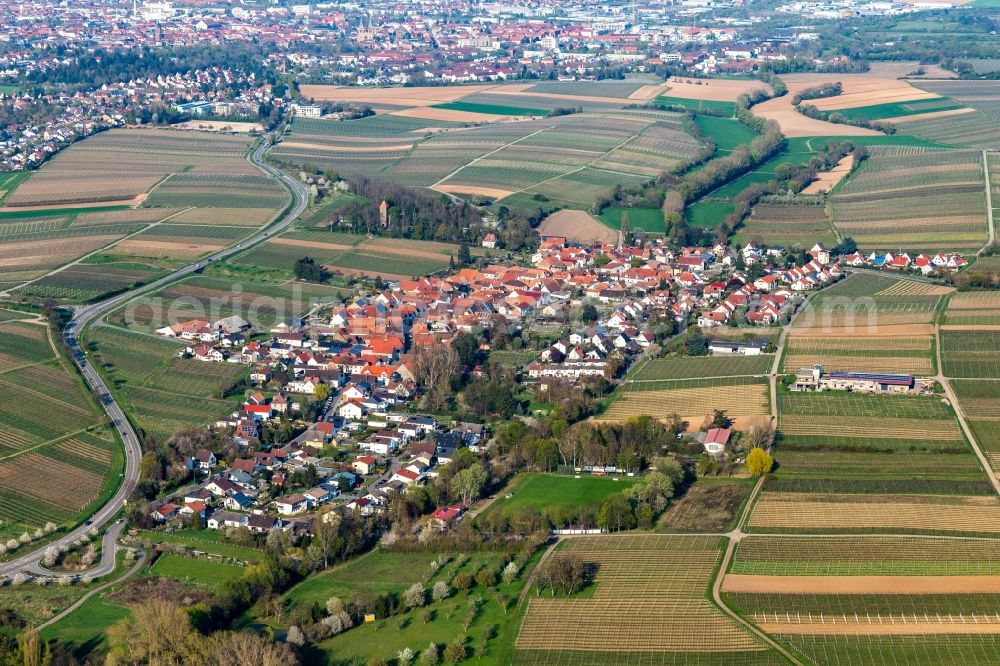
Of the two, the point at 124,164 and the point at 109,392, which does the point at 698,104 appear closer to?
the point at 124,164

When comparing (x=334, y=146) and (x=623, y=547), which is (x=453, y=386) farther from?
(x=334, y=146)

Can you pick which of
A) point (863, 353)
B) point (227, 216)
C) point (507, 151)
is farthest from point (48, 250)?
Result: point (863, 353)

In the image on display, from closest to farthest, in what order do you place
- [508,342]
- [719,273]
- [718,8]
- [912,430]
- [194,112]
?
1. [912,430]
2. [508,342]
3. [719,273]
4. [194,112]
5. [718,8]

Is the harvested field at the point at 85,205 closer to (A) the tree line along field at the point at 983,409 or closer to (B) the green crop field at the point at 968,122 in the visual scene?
(A) the tree line along field at the point at 983,409

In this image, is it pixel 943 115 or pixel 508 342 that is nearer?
pixel 508 342

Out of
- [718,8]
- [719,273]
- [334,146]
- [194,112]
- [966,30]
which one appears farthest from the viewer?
[718,8]

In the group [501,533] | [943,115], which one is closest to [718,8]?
[943,115]
